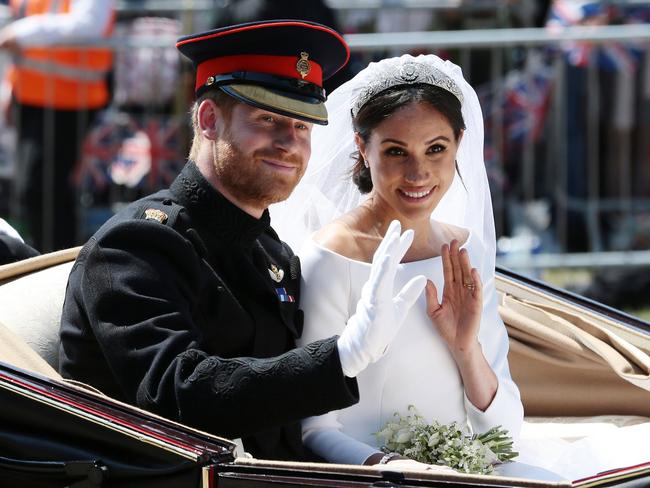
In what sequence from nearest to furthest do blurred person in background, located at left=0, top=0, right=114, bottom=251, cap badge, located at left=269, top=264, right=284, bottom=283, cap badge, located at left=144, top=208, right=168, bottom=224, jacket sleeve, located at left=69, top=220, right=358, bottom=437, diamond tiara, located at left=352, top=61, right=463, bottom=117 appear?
jacket sleeve, located at left=69, top=220, right=358, bottom=437 → cap badge, located at left=144, top=208, right=168, bottom=224 → cap badge, located at left=269, top=264, right=284, bottom=283 → diamond tiara, located at left=352, top=61, right=463, bottom=117 → blurred person in background, located at left=0, top=0, right=114, bottom=251

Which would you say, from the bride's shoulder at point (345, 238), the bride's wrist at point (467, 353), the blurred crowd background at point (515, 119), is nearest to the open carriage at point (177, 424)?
the bride's wrist at point (467, 353)

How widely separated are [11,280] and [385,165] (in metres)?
1.00

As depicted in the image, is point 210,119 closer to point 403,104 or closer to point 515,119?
point 403,104

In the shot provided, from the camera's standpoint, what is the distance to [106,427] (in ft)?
8.55

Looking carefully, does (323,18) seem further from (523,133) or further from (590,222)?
(590,222)

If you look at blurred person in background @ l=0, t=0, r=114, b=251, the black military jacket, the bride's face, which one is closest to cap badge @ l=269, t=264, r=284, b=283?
the black military jacket

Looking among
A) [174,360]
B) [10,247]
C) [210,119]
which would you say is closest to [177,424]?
[174,360]

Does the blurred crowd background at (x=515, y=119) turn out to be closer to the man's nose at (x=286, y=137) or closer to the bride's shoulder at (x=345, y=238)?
the bride's shoulder at (x=345, y=238)

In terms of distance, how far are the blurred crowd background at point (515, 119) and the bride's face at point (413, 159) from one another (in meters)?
3.40

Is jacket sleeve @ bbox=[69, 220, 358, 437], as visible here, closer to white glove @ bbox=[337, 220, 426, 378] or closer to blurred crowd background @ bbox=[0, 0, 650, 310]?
white glove @ bbox=[337, 220, 426, 378]

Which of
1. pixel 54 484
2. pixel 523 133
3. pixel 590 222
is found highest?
pixel 523 133

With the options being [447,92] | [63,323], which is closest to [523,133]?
[447,92]

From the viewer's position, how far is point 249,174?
9.79 ft

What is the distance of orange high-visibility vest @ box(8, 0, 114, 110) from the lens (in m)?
6.91
